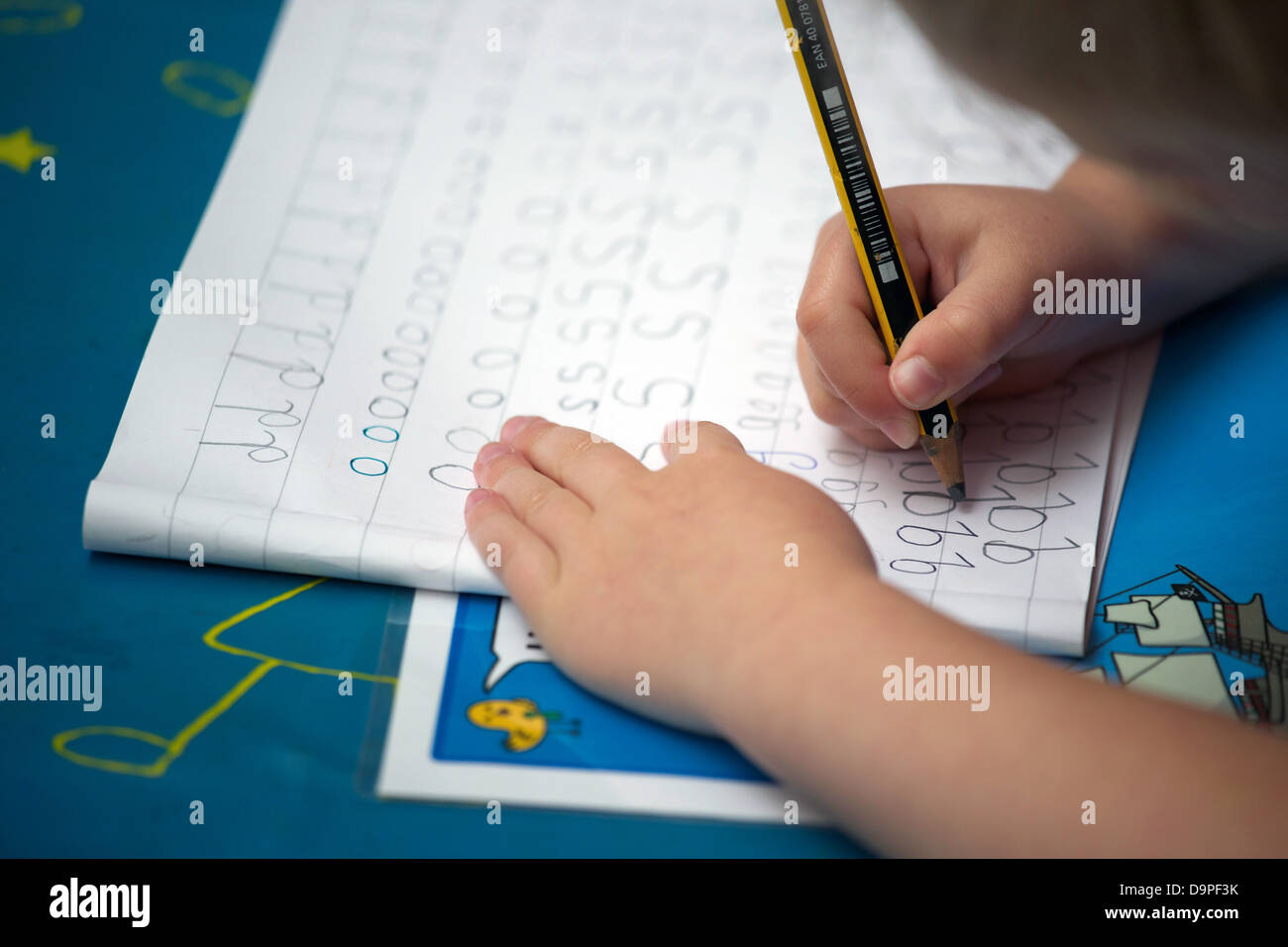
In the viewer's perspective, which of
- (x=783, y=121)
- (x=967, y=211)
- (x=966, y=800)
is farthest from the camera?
(x=783, y=121)

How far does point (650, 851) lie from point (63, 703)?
0.26m

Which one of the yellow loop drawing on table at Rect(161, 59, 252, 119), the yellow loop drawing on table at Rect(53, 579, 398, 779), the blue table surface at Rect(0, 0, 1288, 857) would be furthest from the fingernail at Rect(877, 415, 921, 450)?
the yellow loop drawing on table at Rect(161, 59, 252, 119)

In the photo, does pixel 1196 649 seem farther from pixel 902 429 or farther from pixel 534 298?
pixel 534 298

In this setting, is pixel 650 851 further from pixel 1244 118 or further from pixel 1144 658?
pixel 1244 118

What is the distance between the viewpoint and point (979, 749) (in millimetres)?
388

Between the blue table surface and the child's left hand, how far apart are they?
0.06m

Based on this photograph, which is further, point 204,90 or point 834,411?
point 204,90

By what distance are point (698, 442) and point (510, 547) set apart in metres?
0.10

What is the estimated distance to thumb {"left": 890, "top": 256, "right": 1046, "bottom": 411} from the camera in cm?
51

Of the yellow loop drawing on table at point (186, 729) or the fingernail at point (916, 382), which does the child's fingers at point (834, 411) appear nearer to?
the fingernail at point (916, 382)

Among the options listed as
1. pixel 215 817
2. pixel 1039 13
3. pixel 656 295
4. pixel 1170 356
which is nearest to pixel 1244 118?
pixel 1039 13

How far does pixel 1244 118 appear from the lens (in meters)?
0.45

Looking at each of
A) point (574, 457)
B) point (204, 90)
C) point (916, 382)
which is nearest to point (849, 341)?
point (916, 382)

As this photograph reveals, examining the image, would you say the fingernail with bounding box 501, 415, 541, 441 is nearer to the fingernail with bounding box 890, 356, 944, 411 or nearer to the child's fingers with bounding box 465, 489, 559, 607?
the child's fingers with bounding box 465, 489, 559, 607
